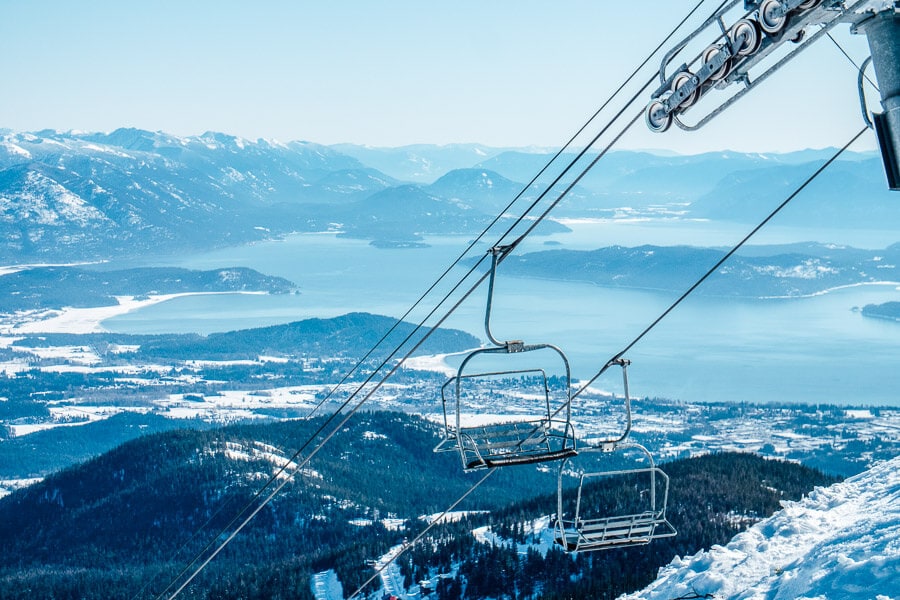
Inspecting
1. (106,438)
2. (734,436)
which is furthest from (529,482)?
(106,438)

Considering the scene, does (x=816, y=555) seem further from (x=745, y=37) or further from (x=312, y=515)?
(x=312, y=515)

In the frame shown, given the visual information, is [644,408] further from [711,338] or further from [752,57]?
[752,57]

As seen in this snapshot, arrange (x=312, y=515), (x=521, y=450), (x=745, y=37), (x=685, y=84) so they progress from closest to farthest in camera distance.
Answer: (x=745, y=37) → (x=685, y=84) → (x=521, y=450) → (x=312, y=515)

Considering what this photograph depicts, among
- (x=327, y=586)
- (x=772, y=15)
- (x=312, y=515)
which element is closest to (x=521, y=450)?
(x=772, y=15)

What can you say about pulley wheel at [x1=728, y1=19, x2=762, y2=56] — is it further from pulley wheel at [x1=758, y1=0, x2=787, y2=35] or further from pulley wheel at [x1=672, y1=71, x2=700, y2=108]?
pulley wheel at [x1=672, y1=71, x2=700, y2=108]

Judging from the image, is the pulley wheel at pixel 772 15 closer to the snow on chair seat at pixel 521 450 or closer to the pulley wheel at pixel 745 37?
the pulley wheel at pixel 745 37

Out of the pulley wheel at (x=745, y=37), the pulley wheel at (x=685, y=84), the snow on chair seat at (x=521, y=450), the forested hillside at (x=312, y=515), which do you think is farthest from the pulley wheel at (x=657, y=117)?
the forested hillside at (x=312, y=515)
